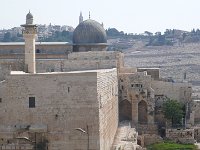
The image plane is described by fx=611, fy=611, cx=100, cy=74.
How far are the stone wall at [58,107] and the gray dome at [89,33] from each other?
1514 cm

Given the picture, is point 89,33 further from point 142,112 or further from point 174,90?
point 174,90

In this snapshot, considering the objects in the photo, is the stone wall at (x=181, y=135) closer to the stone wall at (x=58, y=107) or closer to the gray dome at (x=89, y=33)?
the gray dome at (x=89, y=33)

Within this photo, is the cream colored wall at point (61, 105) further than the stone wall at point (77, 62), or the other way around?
the stone wall at point (77, 62)

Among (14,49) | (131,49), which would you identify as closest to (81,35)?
(14,49)

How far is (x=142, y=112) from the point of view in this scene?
3019cm

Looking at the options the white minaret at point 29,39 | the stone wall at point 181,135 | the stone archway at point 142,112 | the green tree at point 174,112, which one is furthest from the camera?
the stone archway at point 142,112

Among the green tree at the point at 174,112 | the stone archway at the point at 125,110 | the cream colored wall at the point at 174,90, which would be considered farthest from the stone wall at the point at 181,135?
the cream colored wall at the point at 174,90

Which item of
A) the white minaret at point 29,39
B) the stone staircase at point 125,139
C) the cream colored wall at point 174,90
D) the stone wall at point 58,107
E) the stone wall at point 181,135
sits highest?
the white minaret at point 29,39

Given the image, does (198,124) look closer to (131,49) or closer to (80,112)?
(80,112)

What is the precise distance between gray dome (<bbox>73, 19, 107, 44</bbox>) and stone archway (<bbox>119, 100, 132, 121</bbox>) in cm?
386

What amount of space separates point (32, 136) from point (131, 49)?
99.2 meters

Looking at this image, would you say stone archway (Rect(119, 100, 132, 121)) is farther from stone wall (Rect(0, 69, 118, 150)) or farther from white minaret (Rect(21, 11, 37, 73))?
stone wall (Rect(0, 69, 118, 150))

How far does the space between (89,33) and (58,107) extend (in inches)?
605

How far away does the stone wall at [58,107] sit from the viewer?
1670cm
